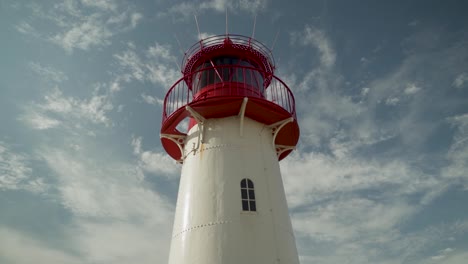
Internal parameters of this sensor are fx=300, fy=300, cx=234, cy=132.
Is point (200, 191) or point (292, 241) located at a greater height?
point (200, 191)

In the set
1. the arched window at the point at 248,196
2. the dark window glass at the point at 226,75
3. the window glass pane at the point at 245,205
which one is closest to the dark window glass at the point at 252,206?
the arched window at the point at 248,196

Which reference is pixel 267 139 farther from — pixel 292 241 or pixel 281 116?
pixel 292 241

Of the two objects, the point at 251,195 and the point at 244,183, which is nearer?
the point at 251,195

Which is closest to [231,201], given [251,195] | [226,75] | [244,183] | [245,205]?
[245,205]

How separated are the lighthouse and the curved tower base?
0.03 meters

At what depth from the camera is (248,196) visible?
10.9 metres

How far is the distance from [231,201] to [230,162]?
162 centimetres

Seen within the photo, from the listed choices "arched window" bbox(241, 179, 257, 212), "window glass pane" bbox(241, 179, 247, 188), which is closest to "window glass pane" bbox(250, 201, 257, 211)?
"arched window" bbox(241, 179, 257, 212)

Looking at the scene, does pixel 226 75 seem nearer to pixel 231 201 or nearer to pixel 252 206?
pixel 231 201

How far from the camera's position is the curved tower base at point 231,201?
9758 mm

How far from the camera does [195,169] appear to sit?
11961 mm

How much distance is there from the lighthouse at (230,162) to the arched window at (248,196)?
4 cm

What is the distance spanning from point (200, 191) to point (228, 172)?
1.25m

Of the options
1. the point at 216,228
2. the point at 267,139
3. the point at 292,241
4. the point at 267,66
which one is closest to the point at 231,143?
the point at 267,139
